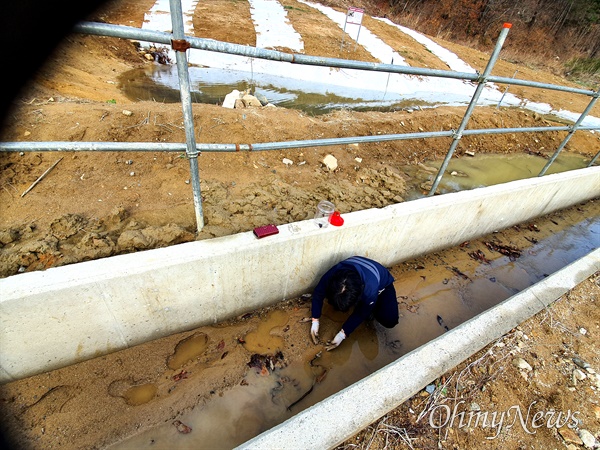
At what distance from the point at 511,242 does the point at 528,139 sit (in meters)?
4.29

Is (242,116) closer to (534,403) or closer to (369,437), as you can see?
(369,437)

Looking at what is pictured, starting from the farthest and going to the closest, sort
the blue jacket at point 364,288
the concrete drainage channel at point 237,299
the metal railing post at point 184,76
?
1. the blue jacket at point 364,288
2. the concrete drainage channel at point 237,299
3. the metal railing post at point 184,76

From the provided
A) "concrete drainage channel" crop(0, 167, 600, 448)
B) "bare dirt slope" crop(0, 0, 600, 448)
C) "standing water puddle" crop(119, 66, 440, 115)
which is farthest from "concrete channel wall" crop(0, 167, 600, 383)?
"standing water puddle" crop(119, 66, 440, 115)

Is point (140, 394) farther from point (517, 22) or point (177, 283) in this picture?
point (517, 22)

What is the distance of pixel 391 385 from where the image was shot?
5.35 feet

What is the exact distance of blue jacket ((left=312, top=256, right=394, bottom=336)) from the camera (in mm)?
2084

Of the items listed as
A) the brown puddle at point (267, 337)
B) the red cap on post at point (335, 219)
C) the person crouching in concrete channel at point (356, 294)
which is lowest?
the brown puddle at point (267, 337)

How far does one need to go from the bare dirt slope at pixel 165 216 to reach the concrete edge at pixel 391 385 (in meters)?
0.11

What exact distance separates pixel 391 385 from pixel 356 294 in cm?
55

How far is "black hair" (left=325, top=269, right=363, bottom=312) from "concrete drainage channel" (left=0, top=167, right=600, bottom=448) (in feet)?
1.32

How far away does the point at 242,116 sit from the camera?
4137mm

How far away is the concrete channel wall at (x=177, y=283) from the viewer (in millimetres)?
1604

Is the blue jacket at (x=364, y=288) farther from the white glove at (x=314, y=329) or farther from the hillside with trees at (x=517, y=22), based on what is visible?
the hillside with trees at (x=517, y=22)

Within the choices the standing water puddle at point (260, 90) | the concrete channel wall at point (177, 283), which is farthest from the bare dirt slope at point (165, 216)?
the standing water puddle at point (260, 90)
